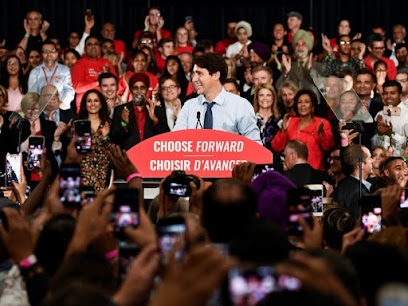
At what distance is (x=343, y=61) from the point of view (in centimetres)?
1028

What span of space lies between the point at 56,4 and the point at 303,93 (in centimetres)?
637

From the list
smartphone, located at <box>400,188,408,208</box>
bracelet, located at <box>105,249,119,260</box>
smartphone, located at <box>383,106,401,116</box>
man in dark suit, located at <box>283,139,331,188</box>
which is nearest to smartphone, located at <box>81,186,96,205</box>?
bracelet, located at <box>105,249,119,260</box>

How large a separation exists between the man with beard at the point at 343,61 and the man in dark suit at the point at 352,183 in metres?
3.07

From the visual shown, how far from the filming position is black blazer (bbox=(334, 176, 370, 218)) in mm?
6293

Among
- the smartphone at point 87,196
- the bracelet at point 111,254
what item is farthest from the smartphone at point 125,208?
the smartphone at point 87,196

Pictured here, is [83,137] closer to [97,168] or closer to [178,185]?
[178,185]

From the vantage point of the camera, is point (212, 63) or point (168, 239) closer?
point (168, 239)

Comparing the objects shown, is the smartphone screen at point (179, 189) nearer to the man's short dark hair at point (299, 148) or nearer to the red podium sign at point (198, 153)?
the red podium sign at point (198, 153)

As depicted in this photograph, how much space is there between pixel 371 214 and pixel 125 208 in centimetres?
118

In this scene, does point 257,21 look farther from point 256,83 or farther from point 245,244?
point 245,244

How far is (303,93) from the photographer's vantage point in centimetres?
823

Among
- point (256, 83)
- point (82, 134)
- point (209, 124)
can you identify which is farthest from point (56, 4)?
point (82, 134)

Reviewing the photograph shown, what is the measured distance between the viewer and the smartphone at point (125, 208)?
2.97 meters

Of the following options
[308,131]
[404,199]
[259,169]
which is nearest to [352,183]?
[308,131]
